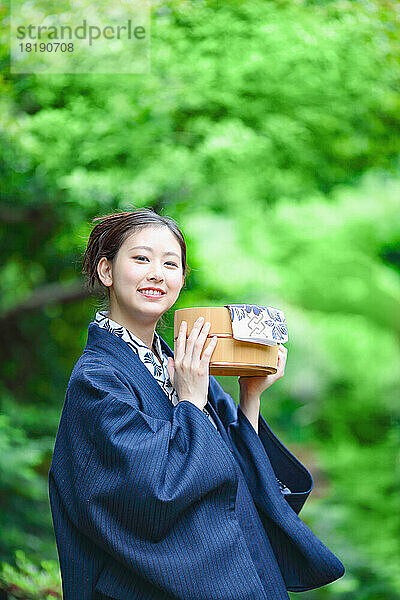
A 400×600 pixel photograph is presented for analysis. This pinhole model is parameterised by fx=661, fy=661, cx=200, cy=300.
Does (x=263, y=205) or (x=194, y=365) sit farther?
(x=263, y=205)

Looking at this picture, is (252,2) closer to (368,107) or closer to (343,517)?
(368,107)

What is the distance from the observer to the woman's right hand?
1256 millimetres

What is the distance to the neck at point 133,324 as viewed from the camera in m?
1.37

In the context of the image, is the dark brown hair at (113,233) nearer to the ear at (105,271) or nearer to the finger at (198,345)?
the ear at (105,271)

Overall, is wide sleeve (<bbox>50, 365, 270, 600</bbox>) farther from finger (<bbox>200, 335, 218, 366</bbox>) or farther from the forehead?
the forehead

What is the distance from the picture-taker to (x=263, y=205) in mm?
4078

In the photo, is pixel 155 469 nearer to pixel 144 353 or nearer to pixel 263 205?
pixel 144 353

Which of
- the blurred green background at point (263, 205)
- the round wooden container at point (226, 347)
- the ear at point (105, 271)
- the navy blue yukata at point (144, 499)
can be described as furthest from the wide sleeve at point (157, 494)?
the blurred green background at point (263, 205)

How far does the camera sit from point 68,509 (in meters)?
1.21

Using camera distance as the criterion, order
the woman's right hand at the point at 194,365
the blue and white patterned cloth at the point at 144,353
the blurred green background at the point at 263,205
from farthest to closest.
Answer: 1. the blurred green background at the point at 263,205
2. the blue and white patterned cloth at the point at 144,353
3. the woman's right hand at the point at 194,365

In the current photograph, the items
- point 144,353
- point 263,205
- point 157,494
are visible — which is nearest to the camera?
point 157,494

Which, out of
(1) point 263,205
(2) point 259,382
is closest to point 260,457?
(2) point 259,382

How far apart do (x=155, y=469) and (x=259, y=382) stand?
412 mm

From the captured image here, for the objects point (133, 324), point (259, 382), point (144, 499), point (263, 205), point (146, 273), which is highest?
point (263, 205)
